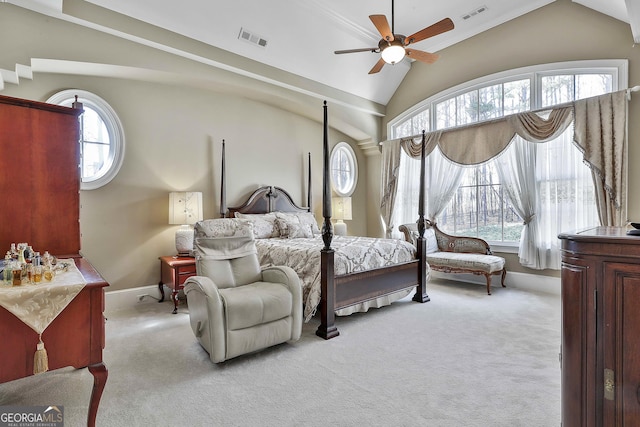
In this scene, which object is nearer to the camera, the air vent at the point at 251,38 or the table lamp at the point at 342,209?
the air vent at the point at 251,38

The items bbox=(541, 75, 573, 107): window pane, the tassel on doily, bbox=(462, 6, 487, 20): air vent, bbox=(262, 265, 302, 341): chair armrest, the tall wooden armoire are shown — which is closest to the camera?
the tassel on doily

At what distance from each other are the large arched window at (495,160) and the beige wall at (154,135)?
6.55ft

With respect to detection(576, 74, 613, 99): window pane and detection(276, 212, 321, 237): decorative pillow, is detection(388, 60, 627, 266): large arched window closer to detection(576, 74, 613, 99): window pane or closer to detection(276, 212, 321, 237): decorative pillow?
detection(576, 74, 613, 99): window pane

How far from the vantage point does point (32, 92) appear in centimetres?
357

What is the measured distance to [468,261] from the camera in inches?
185

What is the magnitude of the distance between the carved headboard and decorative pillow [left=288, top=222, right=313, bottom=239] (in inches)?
28.2

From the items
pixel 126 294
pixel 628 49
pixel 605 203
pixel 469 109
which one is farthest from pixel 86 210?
pixel 628 49

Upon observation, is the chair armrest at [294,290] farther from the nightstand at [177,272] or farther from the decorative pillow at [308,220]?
the decorative pillow at [308,220]

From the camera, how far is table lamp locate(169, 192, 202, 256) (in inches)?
165

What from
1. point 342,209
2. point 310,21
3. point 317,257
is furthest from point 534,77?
point 317,257

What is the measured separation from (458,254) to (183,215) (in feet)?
13.4

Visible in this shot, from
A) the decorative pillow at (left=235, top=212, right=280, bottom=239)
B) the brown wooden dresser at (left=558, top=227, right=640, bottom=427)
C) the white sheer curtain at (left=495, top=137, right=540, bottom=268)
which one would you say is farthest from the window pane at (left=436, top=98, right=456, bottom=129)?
the brown wooden dresser at (left=558, top=227, right=640, bottom=427)

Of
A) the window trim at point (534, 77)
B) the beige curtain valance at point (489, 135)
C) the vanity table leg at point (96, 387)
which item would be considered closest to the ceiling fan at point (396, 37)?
the beige curtain valance at point (489, 135)

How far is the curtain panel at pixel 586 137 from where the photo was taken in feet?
12.8
